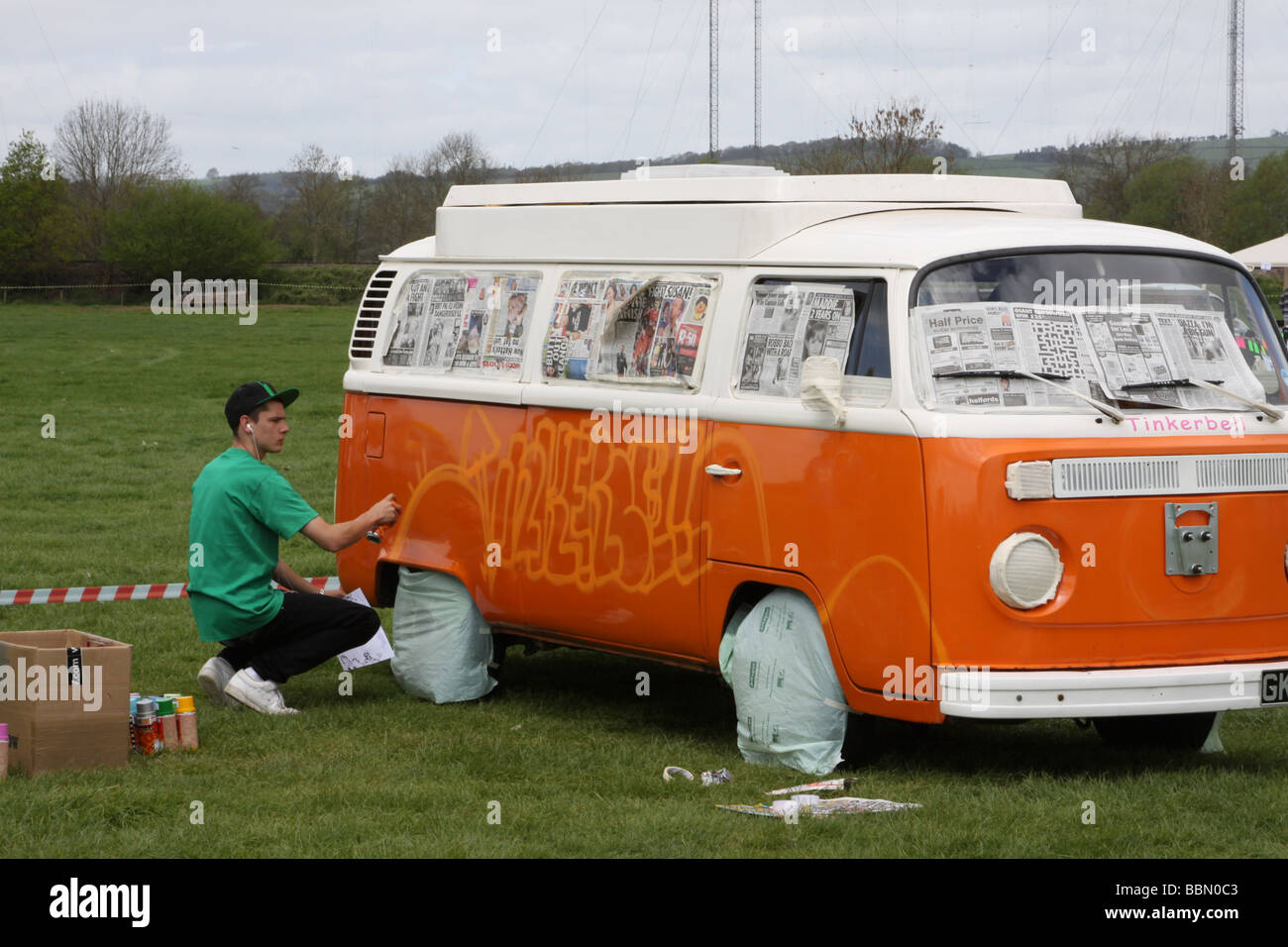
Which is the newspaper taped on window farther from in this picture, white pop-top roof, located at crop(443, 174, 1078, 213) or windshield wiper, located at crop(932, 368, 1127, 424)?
white pop-top roof, located at crop(443, 174, 1078, 213)

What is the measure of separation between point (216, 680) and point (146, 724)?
3.47 feet

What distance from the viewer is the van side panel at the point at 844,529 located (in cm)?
666

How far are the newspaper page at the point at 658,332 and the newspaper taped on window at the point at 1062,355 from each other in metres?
1.22

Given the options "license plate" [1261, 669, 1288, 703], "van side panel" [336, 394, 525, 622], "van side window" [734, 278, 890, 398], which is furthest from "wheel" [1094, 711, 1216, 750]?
"van side panel" [336, 394, 525, 622]

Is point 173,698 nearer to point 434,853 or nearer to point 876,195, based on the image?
point 434,853

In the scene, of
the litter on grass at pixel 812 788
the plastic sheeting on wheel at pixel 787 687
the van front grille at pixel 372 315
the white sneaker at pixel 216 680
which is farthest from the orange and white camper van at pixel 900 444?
the white sneaker at pixel 216 680

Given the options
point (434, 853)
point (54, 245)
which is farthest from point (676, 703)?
point (54, 245)

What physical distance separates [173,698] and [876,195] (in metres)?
3.81

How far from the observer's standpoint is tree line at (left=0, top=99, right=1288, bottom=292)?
49.8 meters

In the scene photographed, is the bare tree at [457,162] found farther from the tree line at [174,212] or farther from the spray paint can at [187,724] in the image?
the spray paint can at [187,724]

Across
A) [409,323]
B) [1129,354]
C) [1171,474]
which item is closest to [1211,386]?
[1129,354]

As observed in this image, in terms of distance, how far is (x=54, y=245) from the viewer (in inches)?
2131

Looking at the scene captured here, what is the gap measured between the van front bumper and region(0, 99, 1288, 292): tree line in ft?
109

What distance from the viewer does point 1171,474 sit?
6684 millimetres
